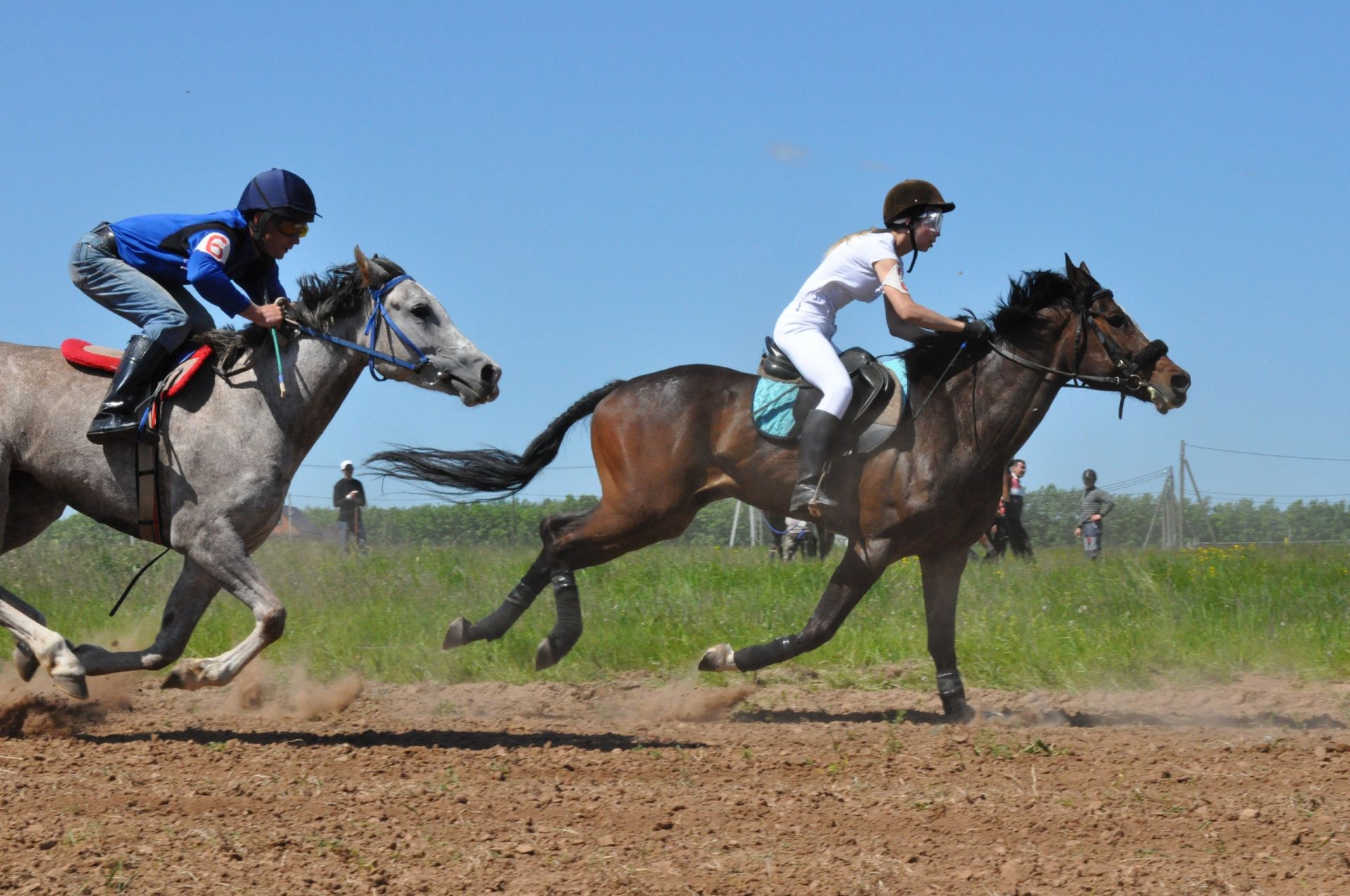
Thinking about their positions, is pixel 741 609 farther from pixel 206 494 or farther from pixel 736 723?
pixel 206 494

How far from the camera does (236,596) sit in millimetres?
5988

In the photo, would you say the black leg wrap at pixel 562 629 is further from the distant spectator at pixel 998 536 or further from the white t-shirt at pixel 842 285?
the distant spectator at pixel 998 536

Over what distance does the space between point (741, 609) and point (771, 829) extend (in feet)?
19.2

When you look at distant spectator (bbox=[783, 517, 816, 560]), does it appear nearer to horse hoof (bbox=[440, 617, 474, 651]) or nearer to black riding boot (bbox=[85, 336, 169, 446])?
horse hoof (bbox=[440, 617, 474, 651])

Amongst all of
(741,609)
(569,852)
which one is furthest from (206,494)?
(741,609)

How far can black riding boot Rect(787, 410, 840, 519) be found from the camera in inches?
277

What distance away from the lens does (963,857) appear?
4137 mm

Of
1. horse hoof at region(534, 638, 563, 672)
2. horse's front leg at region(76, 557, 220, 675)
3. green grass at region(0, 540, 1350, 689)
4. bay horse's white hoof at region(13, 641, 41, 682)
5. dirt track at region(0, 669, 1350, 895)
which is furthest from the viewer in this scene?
green grass at region(0, 540, 1350, 689)

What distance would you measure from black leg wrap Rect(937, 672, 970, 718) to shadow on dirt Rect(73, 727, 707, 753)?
1.62m

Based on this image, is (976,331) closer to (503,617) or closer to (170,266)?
(503,617)

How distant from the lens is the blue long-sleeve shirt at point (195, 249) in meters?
6.12

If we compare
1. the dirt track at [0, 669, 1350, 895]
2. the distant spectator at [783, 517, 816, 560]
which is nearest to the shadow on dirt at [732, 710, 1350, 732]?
the dirt track at [0, 669, 1350, 895]

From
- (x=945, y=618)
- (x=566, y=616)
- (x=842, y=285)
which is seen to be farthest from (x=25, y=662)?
(x=945, y=618)

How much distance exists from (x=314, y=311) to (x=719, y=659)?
2.91 metres
